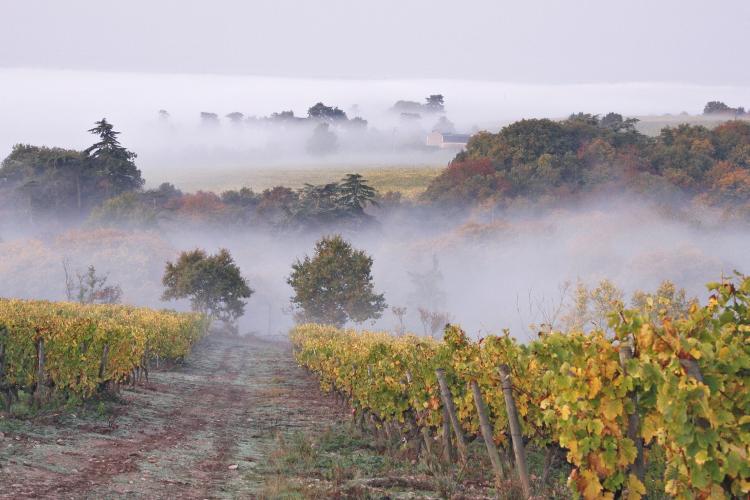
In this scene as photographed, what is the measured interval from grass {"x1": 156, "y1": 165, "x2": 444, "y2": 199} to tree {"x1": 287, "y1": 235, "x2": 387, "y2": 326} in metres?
72.1

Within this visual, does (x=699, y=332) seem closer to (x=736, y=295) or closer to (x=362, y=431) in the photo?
(x=736, y=295)

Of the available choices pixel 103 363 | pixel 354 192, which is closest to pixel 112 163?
pixel 354 192

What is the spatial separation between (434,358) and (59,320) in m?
9.52

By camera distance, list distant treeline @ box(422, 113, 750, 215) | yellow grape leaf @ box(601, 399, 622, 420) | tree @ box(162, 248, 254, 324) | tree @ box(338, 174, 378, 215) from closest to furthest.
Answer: yellow grape leaf @ box(601, 399, 622, 420), tree @ box(162, 248, 254, 324), tree @ box(338, 174, 378, 215), distant treeline @ box(422, 113, 750, 215)

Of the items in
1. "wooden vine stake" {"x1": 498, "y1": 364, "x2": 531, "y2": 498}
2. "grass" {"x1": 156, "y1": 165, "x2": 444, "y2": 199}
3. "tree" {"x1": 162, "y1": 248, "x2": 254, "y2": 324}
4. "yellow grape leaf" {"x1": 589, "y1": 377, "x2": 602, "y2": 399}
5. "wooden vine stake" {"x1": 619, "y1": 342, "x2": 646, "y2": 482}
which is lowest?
"tree" {"x1": 162, "y1": 248, "x2": 254, "y2": 324}

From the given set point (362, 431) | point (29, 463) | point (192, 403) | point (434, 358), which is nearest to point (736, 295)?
point (434, 358)

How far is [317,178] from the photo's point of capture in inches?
7116

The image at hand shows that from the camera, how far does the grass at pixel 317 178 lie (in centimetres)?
15825

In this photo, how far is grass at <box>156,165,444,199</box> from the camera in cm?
15825

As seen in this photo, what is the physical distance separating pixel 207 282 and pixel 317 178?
10573cm

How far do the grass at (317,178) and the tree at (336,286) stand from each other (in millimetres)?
72122

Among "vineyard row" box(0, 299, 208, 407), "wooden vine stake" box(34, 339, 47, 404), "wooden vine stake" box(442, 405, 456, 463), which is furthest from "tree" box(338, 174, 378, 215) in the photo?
"wooden vine stake" box(442, 405, 456, 463)

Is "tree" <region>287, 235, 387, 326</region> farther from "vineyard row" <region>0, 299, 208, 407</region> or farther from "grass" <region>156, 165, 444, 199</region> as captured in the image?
"grass" <region>156, 165, 444, 199</region>

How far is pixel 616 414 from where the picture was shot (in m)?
7.05
